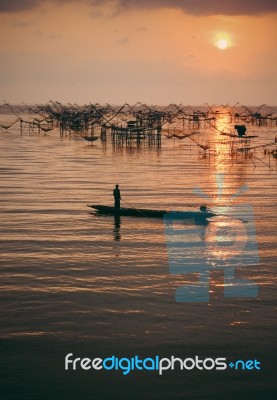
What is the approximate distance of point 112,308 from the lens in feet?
56.4

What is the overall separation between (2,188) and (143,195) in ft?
34.0

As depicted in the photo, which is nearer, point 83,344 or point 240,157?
point 83,344

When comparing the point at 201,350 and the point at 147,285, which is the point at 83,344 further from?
the point at 147,285

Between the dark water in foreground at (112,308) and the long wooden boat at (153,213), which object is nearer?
the dark water in foreground at (112,308)

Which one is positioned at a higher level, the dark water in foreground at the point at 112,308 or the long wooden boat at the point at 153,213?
the long wooden boat at the point at 153,213

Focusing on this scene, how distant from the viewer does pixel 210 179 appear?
156 ft

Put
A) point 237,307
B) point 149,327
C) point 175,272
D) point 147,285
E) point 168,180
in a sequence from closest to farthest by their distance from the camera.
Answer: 1. point 149,327
2. point 237,307
3. point 147,285
4. point 175,272
5. point 168,180

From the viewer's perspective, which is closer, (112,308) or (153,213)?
(112,308)

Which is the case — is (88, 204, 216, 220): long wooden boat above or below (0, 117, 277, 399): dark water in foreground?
above

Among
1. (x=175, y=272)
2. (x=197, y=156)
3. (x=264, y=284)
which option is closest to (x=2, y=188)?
(x=175, y=272)

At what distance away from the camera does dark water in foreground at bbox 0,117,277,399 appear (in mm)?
13086

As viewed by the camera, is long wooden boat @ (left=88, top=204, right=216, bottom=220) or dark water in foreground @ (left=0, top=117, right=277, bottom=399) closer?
dark water in foreground @ (left=0, top=117, right=277, bottom=399)

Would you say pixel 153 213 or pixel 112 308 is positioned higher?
pixel 153 213

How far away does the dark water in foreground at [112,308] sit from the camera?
42.9 feet
